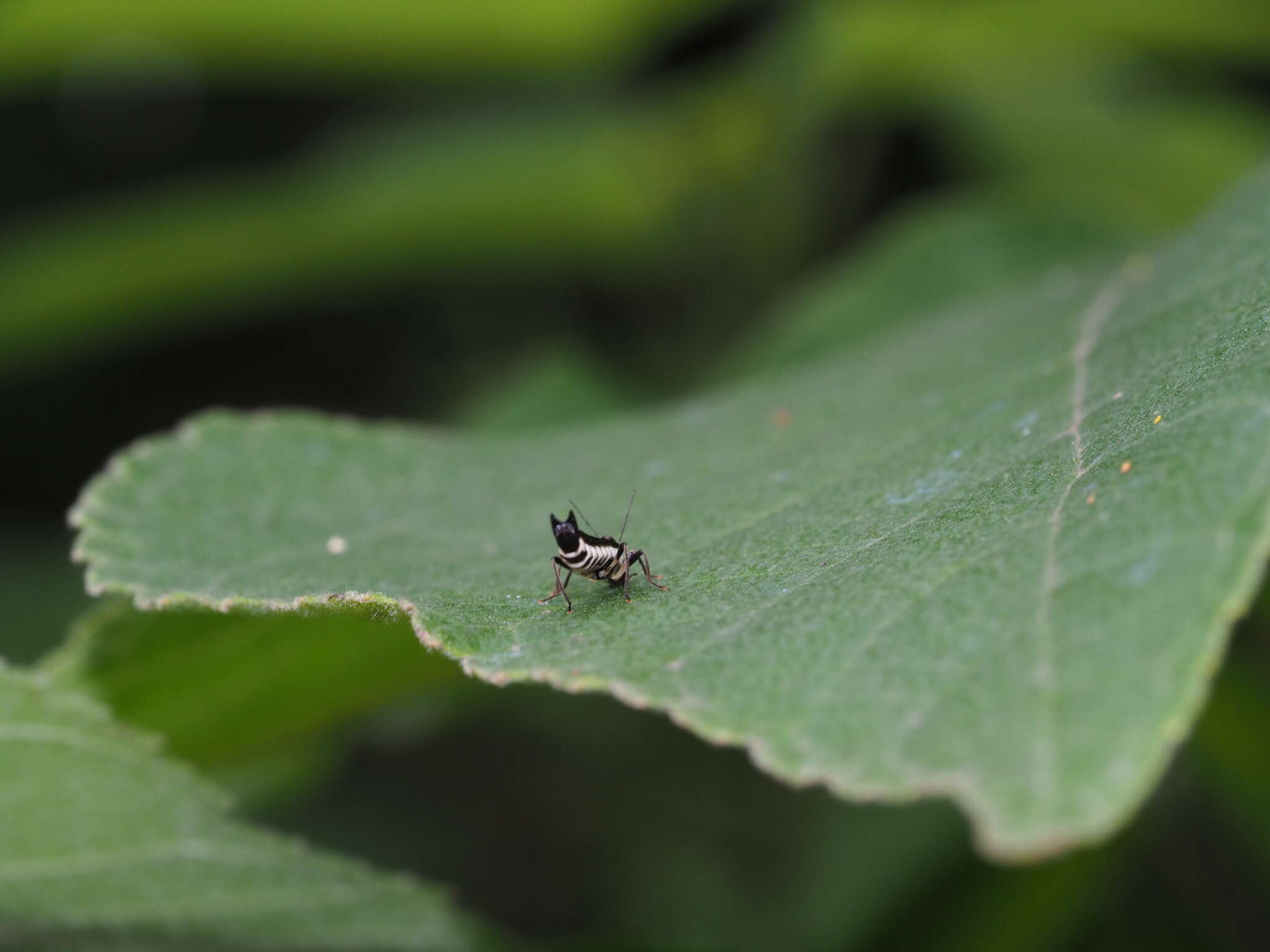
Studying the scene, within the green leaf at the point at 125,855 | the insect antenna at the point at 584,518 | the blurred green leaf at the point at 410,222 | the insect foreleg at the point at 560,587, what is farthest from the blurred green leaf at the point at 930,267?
the green leaf at the point at 125,855

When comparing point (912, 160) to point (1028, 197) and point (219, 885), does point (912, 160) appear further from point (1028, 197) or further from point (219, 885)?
point (219, 885)

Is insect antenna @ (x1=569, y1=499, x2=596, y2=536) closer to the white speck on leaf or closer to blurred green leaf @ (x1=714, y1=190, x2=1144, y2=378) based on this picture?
the white speck on leaf

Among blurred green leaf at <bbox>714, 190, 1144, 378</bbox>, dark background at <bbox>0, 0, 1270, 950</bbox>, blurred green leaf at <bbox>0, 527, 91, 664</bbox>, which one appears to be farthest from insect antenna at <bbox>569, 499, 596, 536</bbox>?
blurred green leaf at <bbox>0, 527, 91, 664</bbox>

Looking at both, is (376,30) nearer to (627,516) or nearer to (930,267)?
(930,267)

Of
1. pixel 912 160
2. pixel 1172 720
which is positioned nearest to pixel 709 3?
pixel 912 160

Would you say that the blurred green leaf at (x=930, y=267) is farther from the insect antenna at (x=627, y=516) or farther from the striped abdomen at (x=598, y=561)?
the striped abdomen at (x=598, y=561)

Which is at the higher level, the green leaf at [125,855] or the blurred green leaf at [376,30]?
the blurred green leaf at [376,30]

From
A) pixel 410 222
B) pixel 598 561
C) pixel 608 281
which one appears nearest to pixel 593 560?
pixel 598 561
